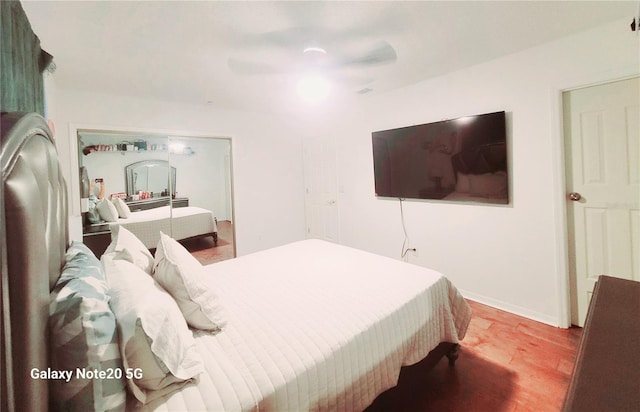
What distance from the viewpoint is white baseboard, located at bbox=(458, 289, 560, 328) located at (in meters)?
2.40

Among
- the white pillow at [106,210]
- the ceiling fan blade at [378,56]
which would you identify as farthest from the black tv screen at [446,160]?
the white pillow at [106,210]

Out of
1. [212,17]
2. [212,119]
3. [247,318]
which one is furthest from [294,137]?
[247,318]

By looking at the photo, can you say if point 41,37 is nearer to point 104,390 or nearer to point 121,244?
point 121,244

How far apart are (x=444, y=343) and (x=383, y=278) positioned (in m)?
0.57

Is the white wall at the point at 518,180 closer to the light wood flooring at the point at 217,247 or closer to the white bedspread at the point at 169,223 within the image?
the light wood flooring at the point at 217,247

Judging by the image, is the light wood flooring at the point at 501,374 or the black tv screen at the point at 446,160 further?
the black tv screen at the point at 446,160

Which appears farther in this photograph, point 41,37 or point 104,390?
point 41,37

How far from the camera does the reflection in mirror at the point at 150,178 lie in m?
3.30

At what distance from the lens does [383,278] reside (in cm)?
183

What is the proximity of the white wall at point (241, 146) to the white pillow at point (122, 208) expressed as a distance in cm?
34

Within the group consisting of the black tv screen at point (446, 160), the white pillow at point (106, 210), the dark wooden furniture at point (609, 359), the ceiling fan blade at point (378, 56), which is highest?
the ceiling fan blade at point (378, 56)

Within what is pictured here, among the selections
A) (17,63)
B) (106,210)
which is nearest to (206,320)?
(17,63)

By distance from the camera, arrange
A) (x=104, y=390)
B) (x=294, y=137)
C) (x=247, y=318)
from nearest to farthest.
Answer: (x=104, y=390) → (x=247, y=318) → (x=294, y=137)

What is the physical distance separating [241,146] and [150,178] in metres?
1.30
